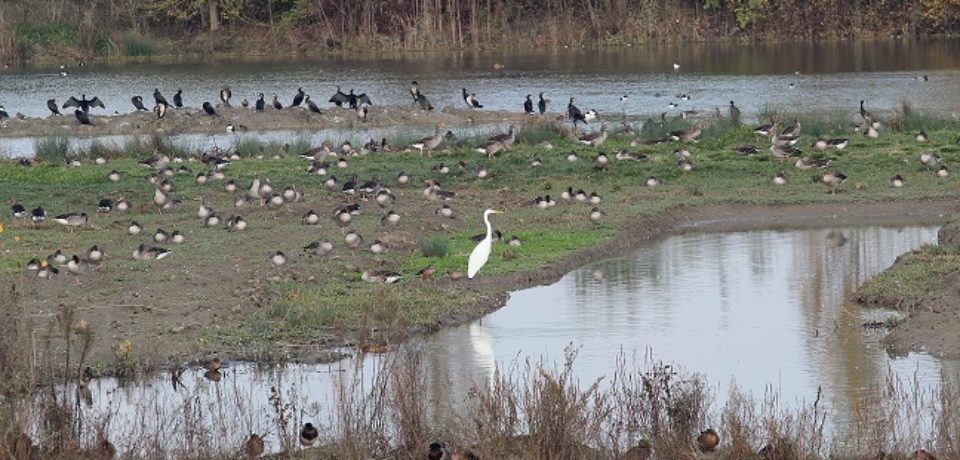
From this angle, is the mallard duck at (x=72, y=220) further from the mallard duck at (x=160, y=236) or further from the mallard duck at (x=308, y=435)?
the mallard duck at (x=308, y=435)

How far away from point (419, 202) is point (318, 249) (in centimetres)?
453

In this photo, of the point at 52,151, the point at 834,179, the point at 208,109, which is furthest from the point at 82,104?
the point at 834,179

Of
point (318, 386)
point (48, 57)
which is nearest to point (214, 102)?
point (48, 57)

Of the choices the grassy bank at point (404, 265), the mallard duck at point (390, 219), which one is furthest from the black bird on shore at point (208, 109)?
the mallard duck at point (390, 219)

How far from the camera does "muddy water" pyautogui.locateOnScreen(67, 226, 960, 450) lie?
12516mm

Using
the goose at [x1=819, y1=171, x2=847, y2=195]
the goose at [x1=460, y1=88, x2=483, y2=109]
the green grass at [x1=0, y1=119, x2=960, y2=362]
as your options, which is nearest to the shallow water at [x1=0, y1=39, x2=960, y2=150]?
the goose at [x1=460, y1=88, x2=483, y2=109]

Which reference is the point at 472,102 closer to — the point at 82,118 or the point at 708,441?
the point at 82,118

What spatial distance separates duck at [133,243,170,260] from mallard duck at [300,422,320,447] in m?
7.77

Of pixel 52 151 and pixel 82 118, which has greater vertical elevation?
pixel 82 118

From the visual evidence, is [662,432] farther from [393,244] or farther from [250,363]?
[393,244]

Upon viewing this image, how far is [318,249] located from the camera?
19.0 metres

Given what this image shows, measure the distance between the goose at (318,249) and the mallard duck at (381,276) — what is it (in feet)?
4.65

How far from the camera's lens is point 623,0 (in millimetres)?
63875

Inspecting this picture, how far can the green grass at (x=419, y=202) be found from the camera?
1664cm
